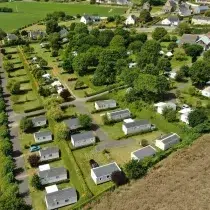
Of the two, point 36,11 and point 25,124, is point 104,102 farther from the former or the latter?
point 36,11

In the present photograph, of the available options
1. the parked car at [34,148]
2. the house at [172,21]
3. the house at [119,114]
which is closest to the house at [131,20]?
the house at [172,21]

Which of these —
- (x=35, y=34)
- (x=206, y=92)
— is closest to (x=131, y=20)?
(x=35, y=34)

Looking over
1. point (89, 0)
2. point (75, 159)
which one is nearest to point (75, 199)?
point (75, 159)

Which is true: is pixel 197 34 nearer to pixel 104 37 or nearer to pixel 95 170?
pixel 104 37

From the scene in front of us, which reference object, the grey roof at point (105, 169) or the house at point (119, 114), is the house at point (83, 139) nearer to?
the house at point (119, 114)

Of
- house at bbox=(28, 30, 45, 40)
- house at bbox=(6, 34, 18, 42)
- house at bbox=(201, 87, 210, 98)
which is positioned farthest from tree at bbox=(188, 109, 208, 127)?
house at bbox=(6, 34, 18, 42)

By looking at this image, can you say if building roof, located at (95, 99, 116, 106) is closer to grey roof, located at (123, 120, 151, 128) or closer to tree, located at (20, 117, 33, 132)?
grey roof, located at (123, 120, 151, 128)
